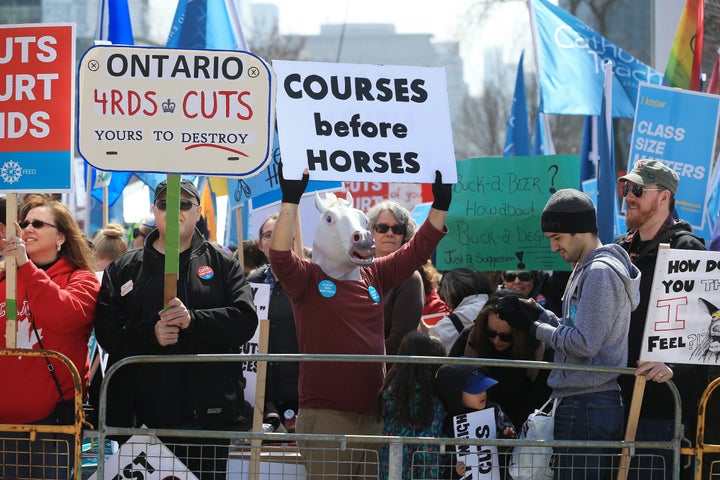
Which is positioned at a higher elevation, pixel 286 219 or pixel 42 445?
pixel 286 219

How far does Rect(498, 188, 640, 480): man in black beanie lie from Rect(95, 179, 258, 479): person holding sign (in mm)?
1576

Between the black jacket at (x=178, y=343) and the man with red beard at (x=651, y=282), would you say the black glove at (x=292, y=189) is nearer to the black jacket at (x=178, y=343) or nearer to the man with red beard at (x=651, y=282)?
the black jacket at (x=178, y=343)

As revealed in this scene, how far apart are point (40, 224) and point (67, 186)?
0.30 meters

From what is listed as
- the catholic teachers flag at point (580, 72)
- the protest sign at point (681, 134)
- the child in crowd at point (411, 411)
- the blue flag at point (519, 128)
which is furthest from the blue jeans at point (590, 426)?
the blue flag at point (519, 128)

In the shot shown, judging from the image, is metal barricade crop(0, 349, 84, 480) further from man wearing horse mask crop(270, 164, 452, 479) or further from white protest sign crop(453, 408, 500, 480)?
white protest sign crop(453, 408, 500, 480)

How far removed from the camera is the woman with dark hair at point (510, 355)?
20.4ft

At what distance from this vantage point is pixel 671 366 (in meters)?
5.63

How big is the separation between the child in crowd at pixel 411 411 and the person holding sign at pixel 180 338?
79 centimetres

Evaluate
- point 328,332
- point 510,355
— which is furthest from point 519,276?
point 328,332

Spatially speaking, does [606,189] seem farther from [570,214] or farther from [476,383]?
[476,383]

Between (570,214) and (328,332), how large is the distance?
136 centimetres

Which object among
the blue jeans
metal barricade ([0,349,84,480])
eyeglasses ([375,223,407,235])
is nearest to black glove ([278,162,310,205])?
metal barricade ([0,349,84,480])

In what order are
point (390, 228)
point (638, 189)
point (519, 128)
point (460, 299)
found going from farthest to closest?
point (519, 128), point (460, 299), point (390, 228), point (638, 189)

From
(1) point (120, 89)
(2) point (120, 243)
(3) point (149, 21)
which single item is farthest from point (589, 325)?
(3) point (149, 21)
